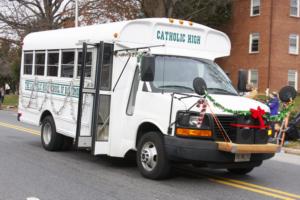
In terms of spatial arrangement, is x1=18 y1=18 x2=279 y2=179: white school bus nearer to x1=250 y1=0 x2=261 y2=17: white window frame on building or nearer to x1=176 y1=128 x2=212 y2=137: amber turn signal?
x1=176 y1=128 x2=212 y2=137: amber turn signal

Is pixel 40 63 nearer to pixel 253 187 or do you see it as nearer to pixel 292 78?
pixel 253 187

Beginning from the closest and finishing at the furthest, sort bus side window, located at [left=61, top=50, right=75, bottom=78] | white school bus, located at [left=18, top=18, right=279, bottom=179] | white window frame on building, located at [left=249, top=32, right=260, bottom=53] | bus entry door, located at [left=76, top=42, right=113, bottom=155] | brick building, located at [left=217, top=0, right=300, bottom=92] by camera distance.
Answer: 1. white school bus, located at [left=18, top=18, right=279, bottom=179]
2. bus entry door, located at [left=76, top=42, right=113, bottom=155]
3. bus side window, located at [left=61, top=50, right=75, bottom=78]
4. brick building, located at [left=217, top=0, right=300, bottom=92]
5. white window frame on building, located at [left=249, top=32, right=260, bottom=53]

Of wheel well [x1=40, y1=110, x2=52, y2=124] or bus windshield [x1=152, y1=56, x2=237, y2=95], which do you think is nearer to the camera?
bus windshield [x1=152, y1=56, x2=237, y2=95]

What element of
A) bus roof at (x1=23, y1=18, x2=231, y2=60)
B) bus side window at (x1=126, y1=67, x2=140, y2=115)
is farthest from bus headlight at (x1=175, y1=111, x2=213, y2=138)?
bus roof at (x1=23, y1=18, x2=231, y2=60)

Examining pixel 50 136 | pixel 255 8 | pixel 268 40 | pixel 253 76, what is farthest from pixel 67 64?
pixel 255 8

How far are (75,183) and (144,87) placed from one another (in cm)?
199

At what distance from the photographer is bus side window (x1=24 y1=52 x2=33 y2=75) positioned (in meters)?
12.7

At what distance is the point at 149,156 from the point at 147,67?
148cm

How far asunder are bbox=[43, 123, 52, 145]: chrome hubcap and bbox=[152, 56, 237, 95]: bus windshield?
155 inches

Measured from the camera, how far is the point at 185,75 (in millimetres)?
8898

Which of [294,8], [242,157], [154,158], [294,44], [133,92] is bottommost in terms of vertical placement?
[154,158]

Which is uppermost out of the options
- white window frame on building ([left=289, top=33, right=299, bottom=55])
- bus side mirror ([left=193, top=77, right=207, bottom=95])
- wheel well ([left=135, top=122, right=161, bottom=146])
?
white window frame on building ([left=289, top=33, right=299, bottom=55])

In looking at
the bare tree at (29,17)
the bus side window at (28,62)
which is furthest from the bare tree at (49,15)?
the bus side window at (28,62)

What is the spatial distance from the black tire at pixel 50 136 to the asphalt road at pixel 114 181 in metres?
0.27
